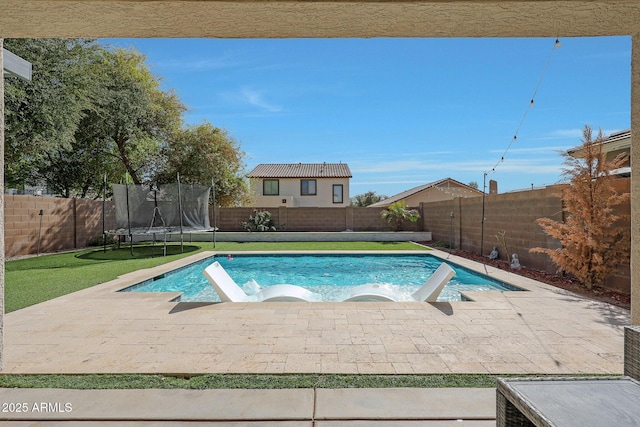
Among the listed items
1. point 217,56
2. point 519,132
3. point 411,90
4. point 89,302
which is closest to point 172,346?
point 89,302

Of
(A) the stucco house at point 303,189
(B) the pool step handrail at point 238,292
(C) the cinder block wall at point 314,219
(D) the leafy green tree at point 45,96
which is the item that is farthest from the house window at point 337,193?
(B) the pool step handrail at point 238,292

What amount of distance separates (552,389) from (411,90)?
564 inches

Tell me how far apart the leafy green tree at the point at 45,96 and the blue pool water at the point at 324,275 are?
18.9ft

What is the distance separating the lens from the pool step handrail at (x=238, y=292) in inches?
198

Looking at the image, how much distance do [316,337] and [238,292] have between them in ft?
7.49

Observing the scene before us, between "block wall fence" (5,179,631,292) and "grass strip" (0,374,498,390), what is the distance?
4.70m

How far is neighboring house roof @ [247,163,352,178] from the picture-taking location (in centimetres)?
2714

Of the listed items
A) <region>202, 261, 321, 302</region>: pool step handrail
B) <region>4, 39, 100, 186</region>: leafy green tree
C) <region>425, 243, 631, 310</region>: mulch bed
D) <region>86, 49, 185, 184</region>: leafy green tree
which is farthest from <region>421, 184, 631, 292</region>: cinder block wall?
<region>86, 49, 185, 184</region>: leafy green tree

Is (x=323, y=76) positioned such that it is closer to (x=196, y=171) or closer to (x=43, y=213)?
(x=196, y=171)

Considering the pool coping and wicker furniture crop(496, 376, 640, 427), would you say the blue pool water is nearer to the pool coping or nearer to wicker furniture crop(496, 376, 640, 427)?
the pool coping

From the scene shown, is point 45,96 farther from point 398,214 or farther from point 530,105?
point 398,214

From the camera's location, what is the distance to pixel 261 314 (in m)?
4.34

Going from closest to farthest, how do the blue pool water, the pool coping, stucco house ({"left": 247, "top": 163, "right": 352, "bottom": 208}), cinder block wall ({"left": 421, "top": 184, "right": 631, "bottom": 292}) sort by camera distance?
1. the pool coping
2. cinder block wall ({"left": 421, "top": 184, "right": 631, "bottom": 292})
3. the blue pool water
4. stucco house ({"left": 247, "top": 163, "right": 352, "bottom": 208})

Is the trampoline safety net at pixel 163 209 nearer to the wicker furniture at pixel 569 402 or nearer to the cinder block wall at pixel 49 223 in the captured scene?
the cinder block wall at pixel 49 223
